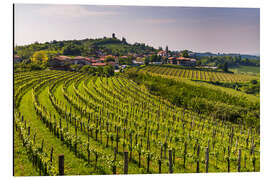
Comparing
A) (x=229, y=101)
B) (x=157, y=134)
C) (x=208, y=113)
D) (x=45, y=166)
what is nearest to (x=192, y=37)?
(x=157, y=134)

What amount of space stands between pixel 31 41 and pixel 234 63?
12.2 meters

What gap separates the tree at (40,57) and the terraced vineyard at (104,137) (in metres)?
0.78

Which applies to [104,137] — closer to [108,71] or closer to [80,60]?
[108,71]

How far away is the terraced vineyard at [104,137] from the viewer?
7805 millimetres

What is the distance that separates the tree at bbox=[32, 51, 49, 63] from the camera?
1162 cm

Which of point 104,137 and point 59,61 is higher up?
point 59,61

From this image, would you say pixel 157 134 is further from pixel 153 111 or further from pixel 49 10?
pixel 49 10

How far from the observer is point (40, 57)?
1198 centimetres

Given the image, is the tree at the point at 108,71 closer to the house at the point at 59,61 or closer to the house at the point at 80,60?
the house at the point at 80,60

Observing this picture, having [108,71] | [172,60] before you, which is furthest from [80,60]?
[172,60]

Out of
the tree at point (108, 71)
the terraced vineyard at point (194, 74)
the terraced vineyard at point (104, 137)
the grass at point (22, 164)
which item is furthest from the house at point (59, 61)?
the terraced vineyard at point (194, 74)

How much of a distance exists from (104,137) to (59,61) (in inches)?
220

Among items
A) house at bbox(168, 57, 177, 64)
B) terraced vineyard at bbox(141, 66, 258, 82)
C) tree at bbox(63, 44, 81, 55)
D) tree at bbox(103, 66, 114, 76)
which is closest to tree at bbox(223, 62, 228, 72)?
terraced vineyard at bbox(141, 66, 258, 82)
